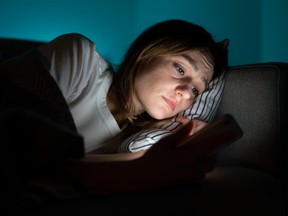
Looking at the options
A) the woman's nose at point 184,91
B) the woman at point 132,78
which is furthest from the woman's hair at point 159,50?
the woman's nose at point 184,91

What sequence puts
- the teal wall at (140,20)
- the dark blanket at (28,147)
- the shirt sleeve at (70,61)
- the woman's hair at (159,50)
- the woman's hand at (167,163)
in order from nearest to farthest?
the dark blanket at (28,147) < the woman's hand at (167,163) < the shirt sleeve at (70,61) < the woman's hair at (159,50) < the teal wall at (140,20)

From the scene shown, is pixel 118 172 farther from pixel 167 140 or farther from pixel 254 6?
pixel 254 6

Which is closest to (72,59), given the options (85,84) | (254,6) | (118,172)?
(85,84)

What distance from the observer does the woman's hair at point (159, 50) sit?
40.8 inches

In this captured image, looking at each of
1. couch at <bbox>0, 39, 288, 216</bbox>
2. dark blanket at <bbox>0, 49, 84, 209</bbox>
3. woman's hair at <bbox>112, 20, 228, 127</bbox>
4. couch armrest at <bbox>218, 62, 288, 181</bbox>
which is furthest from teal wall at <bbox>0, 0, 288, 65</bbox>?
dark blanket at <bbox>0, 49, 84, 209</bbox>

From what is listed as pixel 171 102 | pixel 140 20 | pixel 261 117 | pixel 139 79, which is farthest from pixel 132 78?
pixel 140 20

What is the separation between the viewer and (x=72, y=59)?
2.86 ft

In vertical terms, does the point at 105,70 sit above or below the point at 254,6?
below

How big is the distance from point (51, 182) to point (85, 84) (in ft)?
1.57

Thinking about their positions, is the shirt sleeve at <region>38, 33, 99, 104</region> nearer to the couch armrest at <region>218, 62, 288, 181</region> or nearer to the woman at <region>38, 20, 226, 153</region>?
the woman at <region>38, 20, 226, 153</region>

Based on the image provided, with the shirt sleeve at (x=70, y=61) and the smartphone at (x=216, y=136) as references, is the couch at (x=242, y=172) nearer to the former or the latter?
the smartphone at (x=216, y=136)

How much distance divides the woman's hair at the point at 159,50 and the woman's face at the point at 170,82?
20 millimetres

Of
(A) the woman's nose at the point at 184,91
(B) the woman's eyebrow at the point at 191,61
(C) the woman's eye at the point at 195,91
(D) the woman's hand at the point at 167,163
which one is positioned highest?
(B) the woman's eyebrow at the point at 191,61

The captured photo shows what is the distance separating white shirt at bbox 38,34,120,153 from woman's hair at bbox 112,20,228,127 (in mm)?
52
